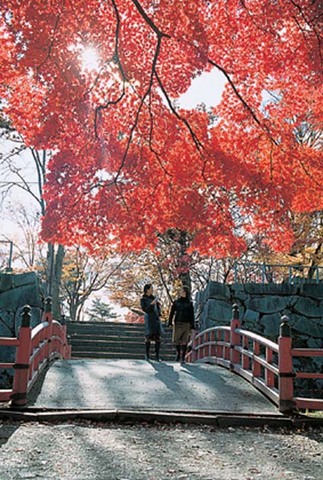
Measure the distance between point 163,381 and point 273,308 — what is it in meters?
9.04

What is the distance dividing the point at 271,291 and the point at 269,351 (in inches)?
382

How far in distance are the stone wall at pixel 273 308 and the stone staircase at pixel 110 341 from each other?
89.3 inches

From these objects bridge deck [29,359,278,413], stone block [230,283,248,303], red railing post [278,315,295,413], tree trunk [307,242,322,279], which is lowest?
bridge deck [29,359,278,413]

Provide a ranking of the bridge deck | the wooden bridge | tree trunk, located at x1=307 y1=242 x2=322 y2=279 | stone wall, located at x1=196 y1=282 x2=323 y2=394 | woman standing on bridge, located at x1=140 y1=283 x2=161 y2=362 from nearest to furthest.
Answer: the wooden bridge
the bridge deck
woman standing on bridge, located at x1=140 y1=283 x2=161 y2=362
stone wall, located at x1=196 y1=282 x2=323 y2=394
tree trunk, located at x1=307 y1=242 x2=322 y2=279

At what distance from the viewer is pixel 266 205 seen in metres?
12.8

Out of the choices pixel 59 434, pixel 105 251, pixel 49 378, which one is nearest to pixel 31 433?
pixel 59 434

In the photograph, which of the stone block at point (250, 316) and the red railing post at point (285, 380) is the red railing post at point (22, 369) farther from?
the stone block at point (250, 316)

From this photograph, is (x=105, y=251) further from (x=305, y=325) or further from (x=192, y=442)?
(x=192, y=442)

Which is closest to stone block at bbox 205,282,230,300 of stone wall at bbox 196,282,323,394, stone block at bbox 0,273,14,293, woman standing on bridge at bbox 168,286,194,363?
stone wall at bbox 196,282,323,394

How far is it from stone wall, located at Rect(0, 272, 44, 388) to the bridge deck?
5.31 meters

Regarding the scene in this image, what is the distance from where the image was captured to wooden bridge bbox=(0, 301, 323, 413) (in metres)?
6.13

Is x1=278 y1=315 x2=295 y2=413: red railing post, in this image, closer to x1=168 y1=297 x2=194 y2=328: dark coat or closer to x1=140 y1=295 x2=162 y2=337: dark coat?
x1=140 y1=295 x2=162 y2=337: dark coat

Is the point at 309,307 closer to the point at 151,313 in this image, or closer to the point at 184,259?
the point at 184,259

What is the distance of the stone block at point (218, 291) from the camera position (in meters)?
15.9
